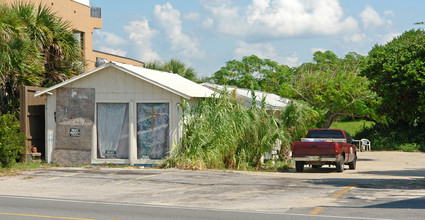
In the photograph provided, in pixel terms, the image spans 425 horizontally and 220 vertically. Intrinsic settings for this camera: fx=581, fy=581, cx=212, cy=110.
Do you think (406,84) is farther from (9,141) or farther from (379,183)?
(9,141)

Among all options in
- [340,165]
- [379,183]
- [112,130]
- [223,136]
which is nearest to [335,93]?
[340,165]

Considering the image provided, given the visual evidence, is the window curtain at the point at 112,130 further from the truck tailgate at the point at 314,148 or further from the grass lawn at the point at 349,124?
the grass lawn at the point at 349,124

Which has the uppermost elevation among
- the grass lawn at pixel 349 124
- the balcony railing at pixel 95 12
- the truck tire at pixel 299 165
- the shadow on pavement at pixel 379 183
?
the balcony railing at pixel 95 12

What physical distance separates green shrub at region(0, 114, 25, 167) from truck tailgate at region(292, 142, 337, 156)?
31.8ft

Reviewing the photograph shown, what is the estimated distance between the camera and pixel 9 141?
19562mm

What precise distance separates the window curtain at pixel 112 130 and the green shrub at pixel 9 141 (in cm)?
293

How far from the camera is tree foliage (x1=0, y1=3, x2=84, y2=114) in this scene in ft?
71.8

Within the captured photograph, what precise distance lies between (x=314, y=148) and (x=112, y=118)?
24.7 feet

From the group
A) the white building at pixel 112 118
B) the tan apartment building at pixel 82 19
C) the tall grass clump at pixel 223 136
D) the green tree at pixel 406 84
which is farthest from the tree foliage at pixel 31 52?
the green tree at pixel 406 84

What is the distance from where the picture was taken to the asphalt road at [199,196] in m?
10.9

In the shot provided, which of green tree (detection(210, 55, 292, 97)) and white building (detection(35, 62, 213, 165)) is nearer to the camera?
white building (detection(35, 62, 213, 165))

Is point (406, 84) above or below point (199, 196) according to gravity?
above

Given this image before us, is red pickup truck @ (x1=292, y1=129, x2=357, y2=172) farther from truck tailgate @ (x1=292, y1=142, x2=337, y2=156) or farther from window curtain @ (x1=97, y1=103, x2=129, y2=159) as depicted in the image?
window curtain @ (x1=97, y1=103, x2=129, y2=159)

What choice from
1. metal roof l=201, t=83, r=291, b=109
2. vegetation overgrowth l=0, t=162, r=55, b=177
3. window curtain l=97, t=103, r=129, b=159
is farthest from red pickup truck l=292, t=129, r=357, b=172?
vegetation overgrowth l=0, t=162, r=55, b=177
